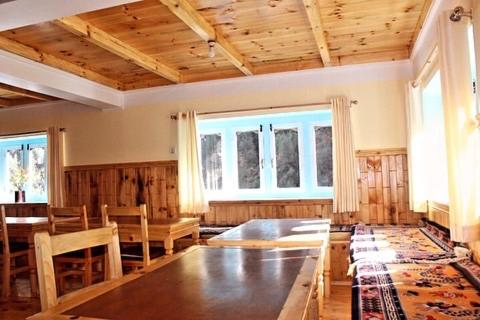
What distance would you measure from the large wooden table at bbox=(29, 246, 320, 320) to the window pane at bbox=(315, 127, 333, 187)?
9.11 feet

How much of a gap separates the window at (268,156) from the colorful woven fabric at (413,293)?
2279 mm

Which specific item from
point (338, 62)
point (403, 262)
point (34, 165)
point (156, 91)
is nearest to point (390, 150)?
point (338, 62)

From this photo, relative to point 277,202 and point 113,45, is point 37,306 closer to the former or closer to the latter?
point 113,45

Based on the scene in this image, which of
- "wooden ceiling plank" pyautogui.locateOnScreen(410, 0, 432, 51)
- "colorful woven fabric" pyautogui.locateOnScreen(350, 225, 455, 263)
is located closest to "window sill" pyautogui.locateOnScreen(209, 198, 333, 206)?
"colorful woven fabric" pyautogui.locateOnScreen(350, 225, 455, 263)

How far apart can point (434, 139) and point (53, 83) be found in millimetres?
3752

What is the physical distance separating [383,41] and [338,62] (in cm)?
57

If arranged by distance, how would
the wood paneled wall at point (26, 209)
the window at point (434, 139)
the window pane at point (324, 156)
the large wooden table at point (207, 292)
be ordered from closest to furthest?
the large wooden table at point (207, 292), the window at point (434, 139), the window pane at point (324, 156), the wood paneled wall at point (26, 209)

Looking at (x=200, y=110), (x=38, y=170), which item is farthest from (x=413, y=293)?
(x=38, y=170)

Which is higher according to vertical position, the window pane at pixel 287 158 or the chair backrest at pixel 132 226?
the window pane at pixel 287 158

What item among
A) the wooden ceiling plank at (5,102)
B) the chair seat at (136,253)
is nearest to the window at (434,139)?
the chair seat at (136,253)

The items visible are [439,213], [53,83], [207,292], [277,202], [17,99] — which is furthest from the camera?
[17,99]

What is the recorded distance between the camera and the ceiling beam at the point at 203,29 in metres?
2.60

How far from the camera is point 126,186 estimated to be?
16.2 feet

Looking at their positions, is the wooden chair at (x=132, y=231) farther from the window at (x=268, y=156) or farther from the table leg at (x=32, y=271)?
the window at (x=268, y=156)
